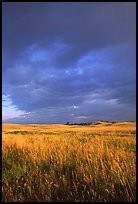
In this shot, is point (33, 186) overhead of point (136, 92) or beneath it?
beneath

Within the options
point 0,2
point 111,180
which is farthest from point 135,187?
point 0,2

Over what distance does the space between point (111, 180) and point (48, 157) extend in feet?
8.01

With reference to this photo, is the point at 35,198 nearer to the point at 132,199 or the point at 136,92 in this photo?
the point at 132,199

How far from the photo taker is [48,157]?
6320 millimetres

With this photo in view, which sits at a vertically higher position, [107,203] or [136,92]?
[136,92]

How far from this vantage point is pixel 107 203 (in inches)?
144

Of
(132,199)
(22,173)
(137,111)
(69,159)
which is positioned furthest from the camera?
(69,159)

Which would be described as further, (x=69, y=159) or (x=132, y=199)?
(x=69, y=159)

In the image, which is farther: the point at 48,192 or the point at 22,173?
the point at 22,173

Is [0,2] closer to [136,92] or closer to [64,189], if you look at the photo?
[136,92]

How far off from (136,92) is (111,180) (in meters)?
1.94

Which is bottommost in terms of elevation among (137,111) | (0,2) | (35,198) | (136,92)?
(35,198)

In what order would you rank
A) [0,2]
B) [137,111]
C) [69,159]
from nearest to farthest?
[137,111] < [0,2] < [69,159]

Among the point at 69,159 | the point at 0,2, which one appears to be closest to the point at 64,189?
the point at 69,159
